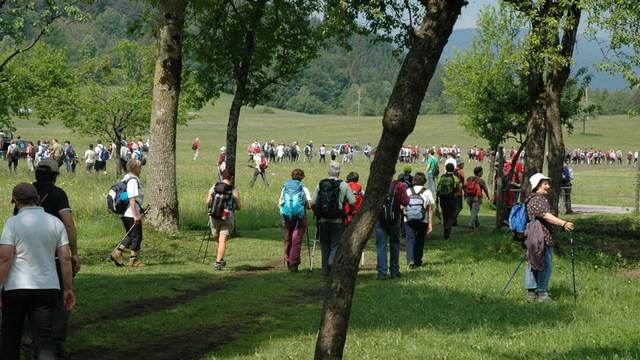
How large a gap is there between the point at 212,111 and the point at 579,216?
132 meters

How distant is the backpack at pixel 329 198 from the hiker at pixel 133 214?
9.73 ft

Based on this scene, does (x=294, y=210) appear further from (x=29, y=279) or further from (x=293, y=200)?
(x=29, y=279)

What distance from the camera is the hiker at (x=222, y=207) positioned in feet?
50.4

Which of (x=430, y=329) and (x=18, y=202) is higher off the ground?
(x=18, y=202)

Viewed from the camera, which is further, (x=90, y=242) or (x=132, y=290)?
(x=90, y=242)

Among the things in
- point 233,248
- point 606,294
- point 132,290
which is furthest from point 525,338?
point 233,248

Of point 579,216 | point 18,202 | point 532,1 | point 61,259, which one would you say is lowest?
point 579,216

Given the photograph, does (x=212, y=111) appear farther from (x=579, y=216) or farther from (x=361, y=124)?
(x=579, y=216)

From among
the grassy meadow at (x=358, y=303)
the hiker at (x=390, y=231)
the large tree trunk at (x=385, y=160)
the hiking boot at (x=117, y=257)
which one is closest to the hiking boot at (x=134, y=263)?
the hiking boot at (x=117, y=257)

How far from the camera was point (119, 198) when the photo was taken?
15.6 m

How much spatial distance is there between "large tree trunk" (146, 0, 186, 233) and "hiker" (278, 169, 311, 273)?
5.13 meters

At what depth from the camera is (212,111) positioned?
158 meters

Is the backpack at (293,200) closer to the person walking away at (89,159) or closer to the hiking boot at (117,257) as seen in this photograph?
the hiking boot at (117,257)

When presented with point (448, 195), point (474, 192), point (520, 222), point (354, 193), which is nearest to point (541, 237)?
point (520, 222)
